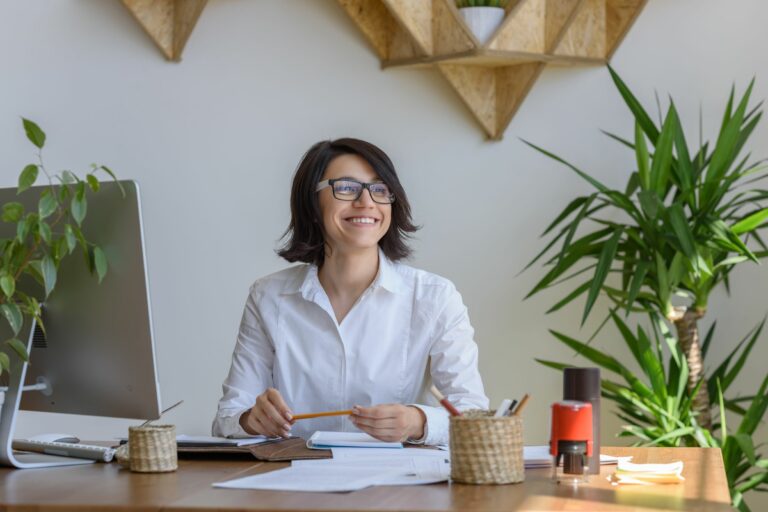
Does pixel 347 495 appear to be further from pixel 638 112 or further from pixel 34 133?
pixel 638 112

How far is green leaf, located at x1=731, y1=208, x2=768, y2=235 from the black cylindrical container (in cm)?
153

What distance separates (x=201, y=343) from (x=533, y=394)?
1.21 m

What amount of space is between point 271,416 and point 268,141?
195 cm

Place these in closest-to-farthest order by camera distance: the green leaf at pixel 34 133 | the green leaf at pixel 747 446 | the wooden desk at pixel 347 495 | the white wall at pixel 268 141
A: the wooden desk at pixel 347 495 < the green leaf at pixel 34 133 < the green leaf at pixel 747 446 < the white wall at pixel 268 141

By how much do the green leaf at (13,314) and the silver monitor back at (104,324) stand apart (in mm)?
103

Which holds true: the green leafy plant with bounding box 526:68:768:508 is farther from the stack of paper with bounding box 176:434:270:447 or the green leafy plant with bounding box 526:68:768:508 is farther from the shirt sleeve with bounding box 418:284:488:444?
the stack of paper with bounding box 176:434:270:447

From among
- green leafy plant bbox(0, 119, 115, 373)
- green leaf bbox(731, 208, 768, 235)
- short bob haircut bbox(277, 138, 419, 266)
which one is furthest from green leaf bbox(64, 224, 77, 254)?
green leaf bbox(731, 208, 768, 235)

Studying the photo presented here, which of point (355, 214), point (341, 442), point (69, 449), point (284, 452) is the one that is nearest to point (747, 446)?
point (355, 214)

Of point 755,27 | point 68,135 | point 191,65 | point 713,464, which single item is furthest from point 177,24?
point 713,464

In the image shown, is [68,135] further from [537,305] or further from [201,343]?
[537,305]

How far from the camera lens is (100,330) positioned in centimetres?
196

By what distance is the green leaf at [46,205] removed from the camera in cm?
188

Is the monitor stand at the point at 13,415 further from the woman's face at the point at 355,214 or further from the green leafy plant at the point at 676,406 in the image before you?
the green leafy plant at the point at 676,406

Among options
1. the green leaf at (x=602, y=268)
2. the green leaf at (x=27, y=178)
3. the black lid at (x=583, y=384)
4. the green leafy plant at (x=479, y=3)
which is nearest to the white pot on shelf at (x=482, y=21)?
the green leafy plant at (x=479, y=3)
